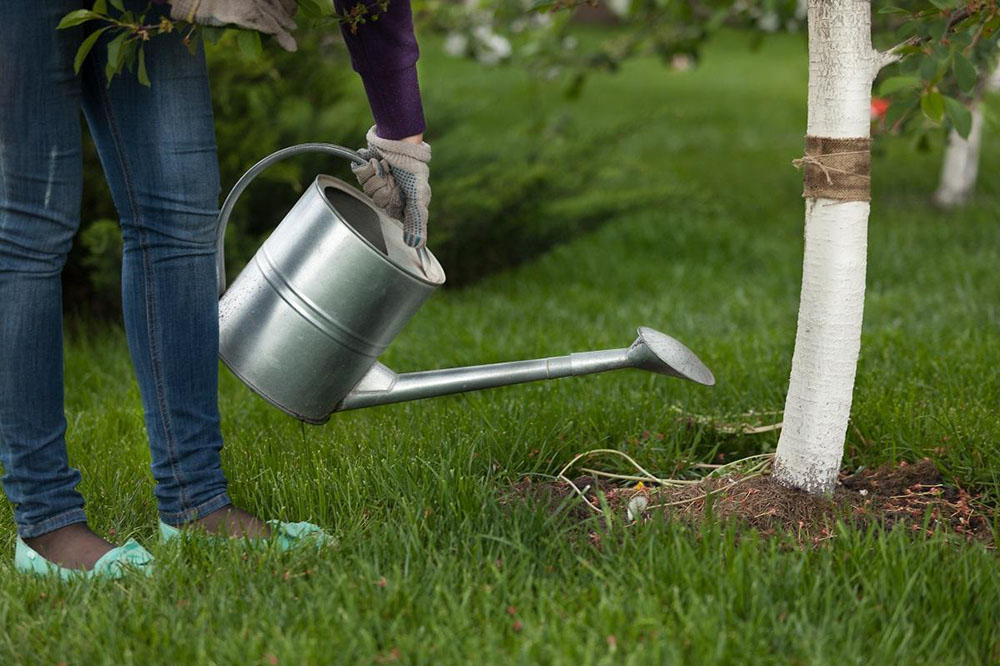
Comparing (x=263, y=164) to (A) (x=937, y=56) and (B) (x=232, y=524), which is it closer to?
(B) (x=232, y=524)

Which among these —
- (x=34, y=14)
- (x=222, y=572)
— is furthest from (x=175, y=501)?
(x=34, y=14)

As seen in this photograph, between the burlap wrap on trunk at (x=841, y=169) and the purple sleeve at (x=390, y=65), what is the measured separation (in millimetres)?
665

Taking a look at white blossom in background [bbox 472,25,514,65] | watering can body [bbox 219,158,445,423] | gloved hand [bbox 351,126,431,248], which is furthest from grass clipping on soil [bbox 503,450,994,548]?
white blossom in background [bbox 472,25,514,65]

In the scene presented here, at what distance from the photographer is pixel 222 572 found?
5.61 feet

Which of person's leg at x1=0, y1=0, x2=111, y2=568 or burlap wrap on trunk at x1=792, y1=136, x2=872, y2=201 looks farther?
burlap wrap on trunk at x1=792, y1=136, x2=872, y2=201

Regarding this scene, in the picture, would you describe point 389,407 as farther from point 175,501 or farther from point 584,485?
point 175,501

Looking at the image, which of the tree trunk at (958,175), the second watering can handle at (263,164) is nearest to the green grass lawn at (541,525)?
the second watering can handle at (263,164)

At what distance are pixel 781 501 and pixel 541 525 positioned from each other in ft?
1.50

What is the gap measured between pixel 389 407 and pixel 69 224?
3.73 feet

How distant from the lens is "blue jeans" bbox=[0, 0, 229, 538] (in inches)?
66.1

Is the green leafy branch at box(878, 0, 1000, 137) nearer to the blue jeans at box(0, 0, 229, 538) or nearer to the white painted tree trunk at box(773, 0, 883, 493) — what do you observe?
the white painted tree trunk at box(773, 0, 883, 493)

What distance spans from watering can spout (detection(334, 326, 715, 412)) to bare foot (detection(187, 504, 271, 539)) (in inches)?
9.9

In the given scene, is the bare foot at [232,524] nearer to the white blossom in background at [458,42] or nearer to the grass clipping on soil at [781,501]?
the grass clipping on soil at [781,501]

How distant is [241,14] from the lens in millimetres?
1613
